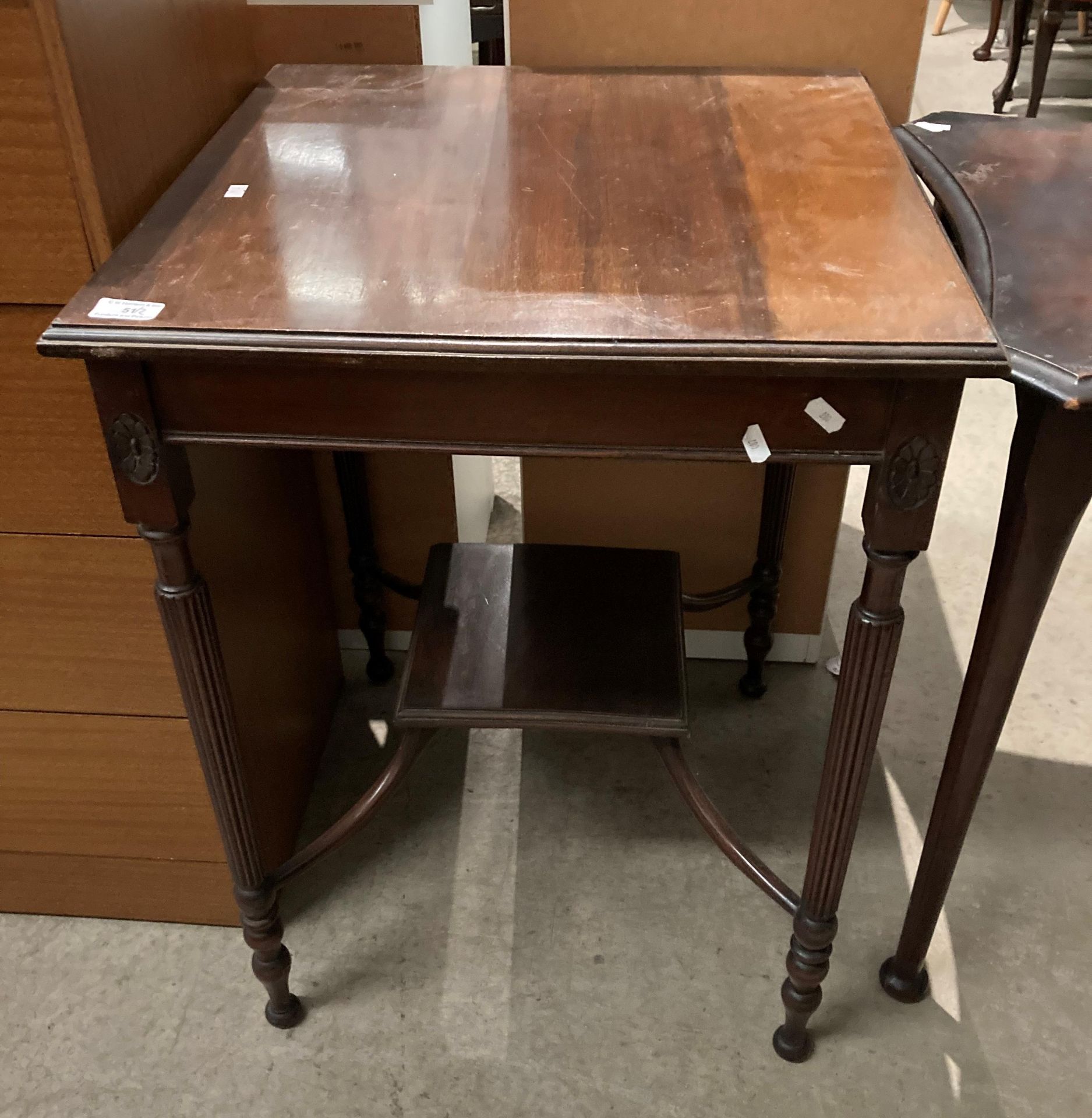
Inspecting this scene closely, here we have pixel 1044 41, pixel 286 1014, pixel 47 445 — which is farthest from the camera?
pixel 1044 41

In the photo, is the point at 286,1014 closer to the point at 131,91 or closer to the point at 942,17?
the point at 131,91

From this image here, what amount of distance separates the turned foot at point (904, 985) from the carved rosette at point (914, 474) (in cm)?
69

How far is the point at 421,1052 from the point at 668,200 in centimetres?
94

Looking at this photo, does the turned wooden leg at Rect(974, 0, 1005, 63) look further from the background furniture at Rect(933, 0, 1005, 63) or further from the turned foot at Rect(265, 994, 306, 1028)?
the turned foot at Rect(265, 994, 306, 1028)

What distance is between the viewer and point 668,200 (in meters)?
0.95

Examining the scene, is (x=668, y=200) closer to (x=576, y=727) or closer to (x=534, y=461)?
(x=576, y=727)

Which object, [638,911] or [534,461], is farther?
[534,461]

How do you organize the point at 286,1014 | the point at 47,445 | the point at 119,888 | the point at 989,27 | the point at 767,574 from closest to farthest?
1. the point at 47,445
2. the point at 286,1014
3. the point at 119,888
4. the point at 767,574
5. the point at 989,27

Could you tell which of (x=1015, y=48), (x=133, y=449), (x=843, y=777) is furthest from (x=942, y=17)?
(x=133, y=449)

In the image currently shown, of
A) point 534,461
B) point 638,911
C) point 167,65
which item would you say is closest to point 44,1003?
point 638,911

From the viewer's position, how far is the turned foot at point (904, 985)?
4.14 ft

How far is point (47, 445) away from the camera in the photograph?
1.01m

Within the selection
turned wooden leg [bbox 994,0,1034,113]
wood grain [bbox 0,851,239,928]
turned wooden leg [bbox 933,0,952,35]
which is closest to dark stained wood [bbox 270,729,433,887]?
wood grain [bbox 0,851,239,928]

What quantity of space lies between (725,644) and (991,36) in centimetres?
356
